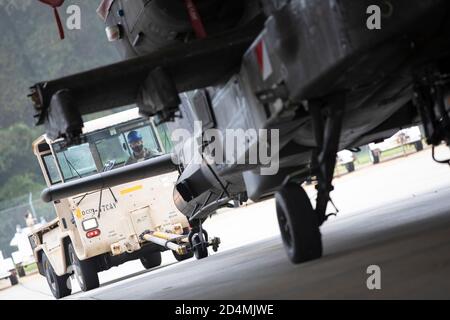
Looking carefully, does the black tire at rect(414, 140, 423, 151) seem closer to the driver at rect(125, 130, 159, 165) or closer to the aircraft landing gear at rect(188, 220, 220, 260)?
the driver at rect(125, 130, 159, 165)

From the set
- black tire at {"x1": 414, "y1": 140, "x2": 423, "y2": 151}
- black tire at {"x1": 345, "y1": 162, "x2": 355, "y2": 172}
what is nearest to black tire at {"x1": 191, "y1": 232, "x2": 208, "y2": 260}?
black tire at {"x1": 414, "y1": 140, "x2": 423, "y2": 151}

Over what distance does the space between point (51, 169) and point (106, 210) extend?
150 cm

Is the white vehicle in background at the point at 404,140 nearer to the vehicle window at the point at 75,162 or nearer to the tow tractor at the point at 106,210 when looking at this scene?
the tow tractor at the point at 106,210

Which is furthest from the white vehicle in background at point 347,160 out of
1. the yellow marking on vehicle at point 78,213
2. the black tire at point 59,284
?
the yellow marking on vehicle at point 78,213

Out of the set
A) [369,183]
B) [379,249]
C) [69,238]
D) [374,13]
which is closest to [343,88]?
[374,13]

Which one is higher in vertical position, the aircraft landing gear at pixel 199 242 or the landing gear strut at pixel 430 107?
the landing gear strut at pixel 430 107

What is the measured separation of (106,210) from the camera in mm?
15875

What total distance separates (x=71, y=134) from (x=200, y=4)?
179cm

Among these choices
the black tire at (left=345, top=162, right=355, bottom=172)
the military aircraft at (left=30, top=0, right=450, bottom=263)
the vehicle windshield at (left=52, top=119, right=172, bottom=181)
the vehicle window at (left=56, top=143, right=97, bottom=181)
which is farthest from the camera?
the black tire at (left=345, top=162, right=355, bottom=172)

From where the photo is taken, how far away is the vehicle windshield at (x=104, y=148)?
16266 mm

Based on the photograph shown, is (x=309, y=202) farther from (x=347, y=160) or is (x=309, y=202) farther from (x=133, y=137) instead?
(x=347, y=160)

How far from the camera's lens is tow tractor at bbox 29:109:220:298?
1570 cm

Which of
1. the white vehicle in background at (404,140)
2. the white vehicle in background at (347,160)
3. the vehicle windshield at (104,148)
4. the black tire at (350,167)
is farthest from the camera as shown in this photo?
the black tire at (350,167)
